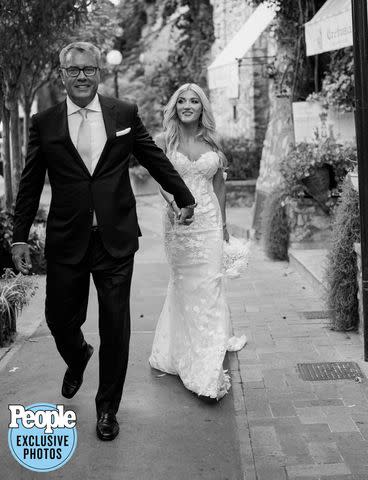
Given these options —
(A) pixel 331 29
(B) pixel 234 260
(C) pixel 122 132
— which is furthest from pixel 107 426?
(A) pixel 331 29

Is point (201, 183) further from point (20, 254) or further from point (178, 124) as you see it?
point (20, 254)

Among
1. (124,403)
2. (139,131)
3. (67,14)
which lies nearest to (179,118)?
(139,131)

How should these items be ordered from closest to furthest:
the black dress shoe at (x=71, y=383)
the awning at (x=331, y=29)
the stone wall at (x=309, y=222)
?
the black dress shoe at (x=71, y=383)
the awning at (x=331, y=29)
the stone wall at (x=309, y=222)

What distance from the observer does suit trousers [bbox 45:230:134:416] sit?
386 centimetres

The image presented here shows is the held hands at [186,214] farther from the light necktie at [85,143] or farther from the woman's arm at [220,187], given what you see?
the woman's arm at [220,187]

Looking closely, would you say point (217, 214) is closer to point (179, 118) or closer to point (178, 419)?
point (179, 118)

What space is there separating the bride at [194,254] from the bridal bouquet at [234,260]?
183 millimetres

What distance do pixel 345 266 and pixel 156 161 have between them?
7.21 ft

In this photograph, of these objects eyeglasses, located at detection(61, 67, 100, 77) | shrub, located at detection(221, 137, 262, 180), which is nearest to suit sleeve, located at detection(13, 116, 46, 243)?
eyeglasses, located at detection(61, 67, 100, 77)

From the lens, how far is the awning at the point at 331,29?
726 centimetres

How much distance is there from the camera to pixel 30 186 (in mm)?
3879

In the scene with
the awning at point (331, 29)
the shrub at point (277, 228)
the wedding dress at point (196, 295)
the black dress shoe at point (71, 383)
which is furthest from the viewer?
the shrub at point (277, 228)

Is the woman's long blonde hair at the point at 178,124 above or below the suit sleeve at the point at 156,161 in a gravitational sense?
above

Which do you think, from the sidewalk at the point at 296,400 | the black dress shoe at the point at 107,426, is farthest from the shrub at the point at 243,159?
the black dress shoe at the point at 107,426
